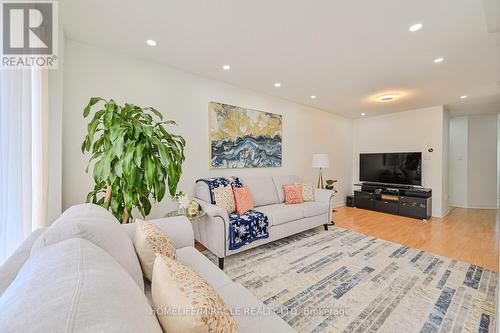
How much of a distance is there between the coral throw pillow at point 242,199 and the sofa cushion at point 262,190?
0.89ft

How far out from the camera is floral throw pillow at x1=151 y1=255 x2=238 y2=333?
0.63 metres

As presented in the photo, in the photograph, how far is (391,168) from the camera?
4.98 meters

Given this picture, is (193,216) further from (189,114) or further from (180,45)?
(180,45)

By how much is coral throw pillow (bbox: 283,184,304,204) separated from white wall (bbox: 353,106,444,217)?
3.26 meters

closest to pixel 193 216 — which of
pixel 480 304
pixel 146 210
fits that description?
pixel 146 210

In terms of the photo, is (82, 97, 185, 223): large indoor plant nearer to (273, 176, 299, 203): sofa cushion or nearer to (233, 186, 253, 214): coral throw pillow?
(233, 186, 253, 214): coral throw pillow

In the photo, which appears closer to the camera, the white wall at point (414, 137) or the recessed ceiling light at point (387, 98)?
the recessed ceiling light at point (387, 98)

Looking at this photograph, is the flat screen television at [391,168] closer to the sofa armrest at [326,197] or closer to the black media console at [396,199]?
the black media console at [396,199]

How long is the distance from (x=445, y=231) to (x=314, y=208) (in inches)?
95.9

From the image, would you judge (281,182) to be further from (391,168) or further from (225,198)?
(391,168)

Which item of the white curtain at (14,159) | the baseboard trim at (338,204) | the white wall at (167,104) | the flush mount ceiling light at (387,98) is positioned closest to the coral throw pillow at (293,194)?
the white wall at (167,104)

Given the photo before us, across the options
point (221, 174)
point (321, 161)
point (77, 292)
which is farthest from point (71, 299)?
point (321, 161)

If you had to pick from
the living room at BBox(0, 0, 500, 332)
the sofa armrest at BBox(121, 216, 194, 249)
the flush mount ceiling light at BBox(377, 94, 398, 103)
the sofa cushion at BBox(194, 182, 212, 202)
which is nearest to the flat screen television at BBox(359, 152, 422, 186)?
the living room at BBox(0, 0, 500, 332)

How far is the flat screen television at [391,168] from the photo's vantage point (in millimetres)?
4629
